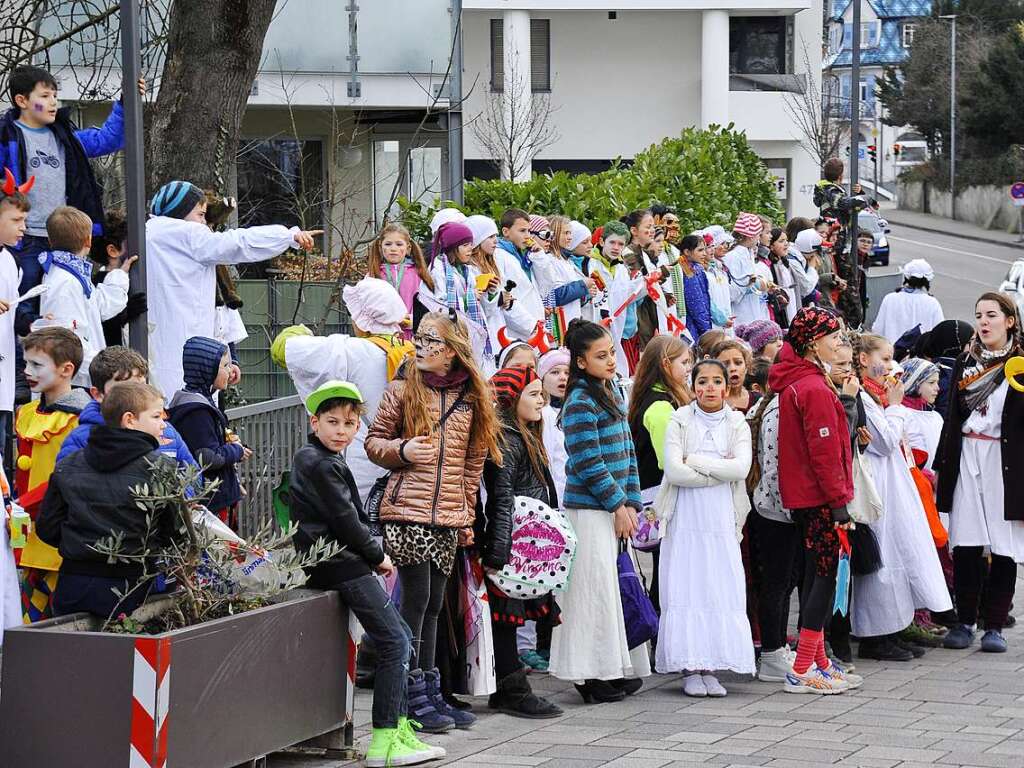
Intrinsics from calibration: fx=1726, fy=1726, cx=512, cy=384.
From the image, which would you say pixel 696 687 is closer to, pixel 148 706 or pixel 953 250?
pixel 148 706

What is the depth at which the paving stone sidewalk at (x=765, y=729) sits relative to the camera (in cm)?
732

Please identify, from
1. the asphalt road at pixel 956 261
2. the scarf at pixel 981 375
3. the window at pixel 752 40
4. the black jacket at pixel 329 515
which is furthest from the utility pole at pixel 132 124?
the window at pixel 752 40

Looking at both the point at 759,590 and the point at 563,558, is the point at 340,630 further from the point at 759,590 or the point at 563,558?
the point at 759,590

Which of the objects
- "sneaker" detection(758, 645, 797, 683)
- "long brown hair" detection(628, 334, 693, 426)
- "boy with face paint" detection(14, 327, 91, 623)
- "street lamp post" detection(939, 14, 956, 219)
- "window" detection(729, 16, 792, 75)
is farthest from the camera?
"street lamp post" detection(939, 14, 956, 219)

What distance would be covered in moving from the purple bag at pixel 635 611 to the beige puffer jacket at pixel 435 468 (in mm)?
1134

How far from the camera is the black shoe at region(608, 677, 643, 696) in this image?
8.62 m

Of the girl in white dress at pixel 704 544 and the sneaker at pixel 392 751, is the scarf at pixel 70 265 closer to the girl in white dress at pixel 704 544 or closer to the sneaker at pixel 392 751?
the sneaker at pixel 392 751

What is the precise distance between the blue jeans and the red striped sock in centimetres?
244

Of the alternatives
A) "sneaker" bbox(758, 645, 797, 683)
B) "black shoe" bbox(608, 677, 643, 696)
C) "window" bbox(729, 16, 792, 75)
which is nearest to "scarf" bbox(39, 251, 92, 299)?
"black shoe" bbox(608, 677, 643, 696)

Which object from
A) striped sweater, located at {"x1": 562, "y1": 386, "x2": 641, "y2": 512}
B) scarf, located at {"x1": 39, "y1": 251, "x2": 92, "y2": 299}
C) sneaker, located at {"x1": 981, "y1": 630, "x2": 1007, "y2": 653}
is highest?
scarf, located at {"x1": 39, "y1": 251, "x2": 92, "y2": 299}

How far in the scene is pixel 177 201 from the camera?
31.2 ft

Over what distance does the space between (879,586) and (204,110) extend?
535 centimetres

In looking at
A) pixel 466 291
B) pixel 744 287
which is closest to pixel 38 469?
pixel 466 291

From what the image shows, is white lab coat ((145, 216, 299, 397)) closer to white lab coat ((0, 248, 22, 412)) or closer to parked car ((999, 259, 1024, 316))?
white lab coat ((0, 248, 22, 412))
